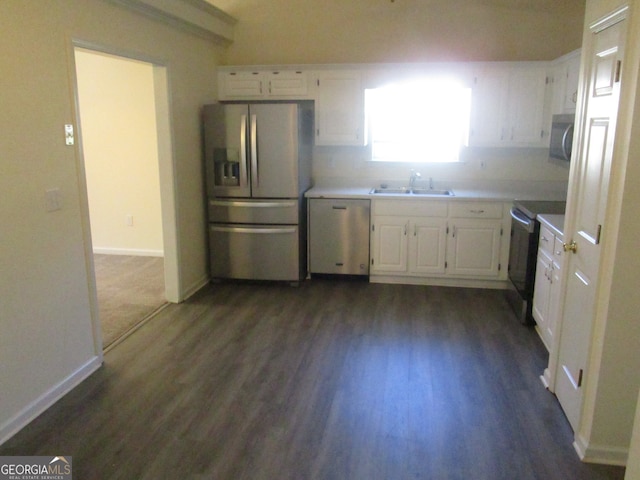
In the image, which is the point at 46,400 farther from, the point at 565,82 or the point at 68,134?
the point at 565,82

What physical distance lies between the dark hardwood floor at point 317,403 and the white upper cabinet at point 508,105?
167cm

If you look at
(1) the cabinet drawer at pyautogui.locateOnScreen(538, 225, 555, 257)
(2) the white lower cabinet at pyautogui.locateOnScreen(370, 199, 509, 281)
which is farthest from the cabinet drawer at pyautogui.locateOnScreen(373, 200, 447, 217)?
(1) the cabinet drawer at pyautogui.locateOnScreen(538, 225, 555, 257)

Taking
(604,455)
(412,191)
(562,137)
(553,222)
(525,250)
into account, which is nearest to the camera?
(604,455)

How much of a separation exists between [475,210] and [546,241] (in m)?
1.20

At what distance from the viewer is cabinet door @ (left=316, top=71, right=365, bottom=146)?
15.7ft

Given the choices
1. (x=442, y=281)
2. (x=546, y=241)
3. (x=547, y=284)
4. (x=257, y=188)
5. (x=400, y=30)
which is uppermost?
(x=400, y=30)

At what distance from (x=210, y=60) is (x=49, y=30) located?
2.30 metres

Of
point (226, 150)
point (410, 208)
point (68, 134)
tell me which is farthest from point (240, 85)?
point (68, 134)

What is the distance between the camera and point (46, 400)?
109 inches

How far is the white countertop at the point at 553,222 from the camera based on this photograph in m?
3.12

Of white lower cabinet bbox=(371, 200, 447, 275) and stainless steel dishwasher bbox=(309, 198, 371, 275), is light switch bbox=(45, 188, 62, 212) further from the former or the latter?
white lower cabinet bbox=(371, 200, 447, 275)

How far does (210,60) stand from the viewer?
4.88m

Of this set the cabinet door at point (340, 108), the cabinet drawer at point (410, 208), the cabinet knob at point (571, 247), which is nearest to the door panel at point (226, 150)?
the cabinet door at point (340, 108)

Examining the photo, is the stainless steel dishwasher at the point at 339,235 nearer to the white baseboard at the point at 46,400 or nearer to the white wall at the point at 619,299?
the white baseboard at the point at 46,400
